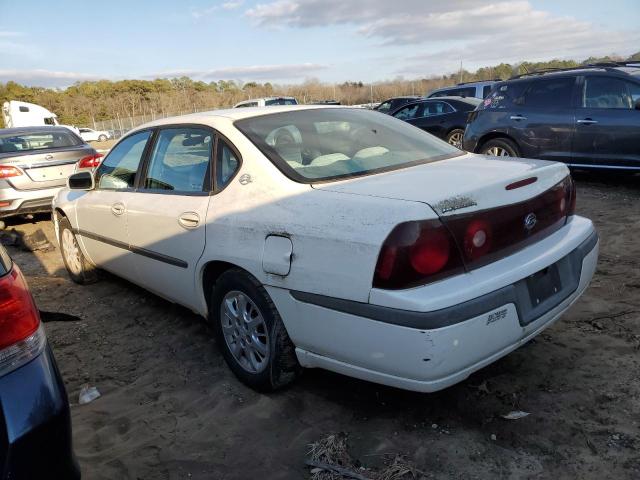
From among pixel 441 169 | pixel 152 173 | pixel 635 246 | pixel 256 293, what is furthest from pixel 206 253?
pixel 635 246

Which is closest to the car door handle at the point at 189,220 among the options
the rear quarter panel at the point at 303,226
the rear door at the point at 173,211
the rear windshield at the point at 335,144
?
the rear door at the point at 173,211

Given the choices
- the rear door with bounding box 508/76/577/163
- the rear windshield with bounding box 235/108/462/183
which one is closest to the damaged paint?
the rear windshield with bounding box 235/108/462/183

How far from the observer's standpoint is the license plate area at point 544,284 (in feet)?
7.86

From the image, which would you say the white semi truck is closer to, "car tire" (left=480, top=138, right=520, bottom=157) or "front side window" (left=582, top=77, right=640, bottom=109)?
"car tire" (left=480, top=138, right=520, bottom=157)

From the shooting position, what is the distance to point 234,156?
300 centimetres

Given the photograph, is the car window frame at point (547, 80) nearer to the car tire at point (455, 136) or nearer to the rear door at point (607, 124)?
the rear door at point (607, 124)

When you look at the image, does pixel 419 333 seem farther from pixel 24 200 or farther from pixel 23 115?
pixel 23 115

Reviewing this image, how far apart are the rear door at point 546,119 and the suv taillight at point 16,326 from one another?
710 cm

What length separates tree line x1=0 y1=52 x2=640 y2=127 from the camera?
4322cm

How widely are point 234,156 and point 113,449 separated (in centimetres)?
162

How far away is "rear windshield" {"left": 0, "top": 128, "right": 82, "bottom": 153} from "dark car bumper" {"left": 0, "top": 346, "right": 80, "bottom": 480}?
6.80 meters

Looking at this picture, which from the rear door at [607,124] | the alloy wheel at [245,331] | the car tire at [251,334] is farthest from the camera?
the rear door at [607,124]

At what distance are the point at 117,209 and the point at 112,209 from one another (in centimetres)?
10

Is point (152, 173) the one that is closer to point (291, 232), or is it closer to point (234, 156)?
point (234, 156)
